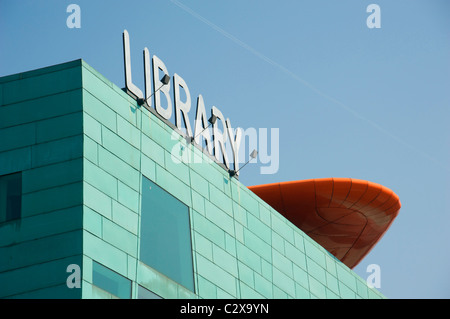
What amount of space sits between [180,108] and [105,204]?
736 centimetres

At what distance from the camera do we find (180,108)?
34.2m

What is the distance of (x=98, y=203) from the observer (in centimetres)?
2758

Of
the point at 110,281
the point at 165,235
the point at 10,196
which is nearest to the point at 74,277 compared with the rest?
the point at 110,281

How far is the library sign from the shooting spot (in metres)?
32.0

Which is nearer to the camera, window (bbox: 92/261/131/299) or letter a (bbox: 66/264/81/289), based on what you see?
letter a (bbox: 66/264/81/289)

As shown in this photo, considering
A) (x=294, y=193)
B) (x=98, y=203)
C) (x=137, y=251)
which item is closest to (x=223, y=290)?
(x=137, y=251)

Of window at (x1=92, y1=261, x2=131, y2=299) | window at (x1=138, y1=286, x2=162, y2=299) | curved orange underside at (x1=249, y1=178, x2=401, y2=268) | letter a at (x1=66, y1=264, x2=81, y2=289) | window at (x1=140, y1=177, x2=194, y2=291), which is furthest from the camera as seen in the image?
curved orange underside at (x1=249, y1=178, x2=401, y2=268)

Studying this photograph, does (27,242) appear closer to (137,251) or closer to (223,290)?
(137,251)

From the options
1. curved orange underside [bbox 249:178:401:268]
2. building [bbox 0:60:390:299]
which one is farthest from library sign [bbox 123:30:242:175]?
curved orange underside [bbox 249:178:401:268]

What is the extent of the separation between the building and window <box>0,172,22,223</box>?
0.11 feet

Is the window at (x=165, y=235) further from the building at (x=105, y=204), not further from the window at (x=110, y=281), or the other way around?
the window at (x=110, y=281)

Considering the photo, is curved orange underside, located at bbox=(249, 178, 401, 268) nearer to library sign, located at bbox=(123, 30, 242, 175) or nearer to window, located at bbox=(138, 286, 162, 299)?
library sign, located at bbox=(123, 30, 242, 175)

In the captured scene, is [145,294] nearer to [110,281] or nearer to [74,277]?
[110,281]

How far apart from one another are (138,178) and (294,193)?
56.8 ft
